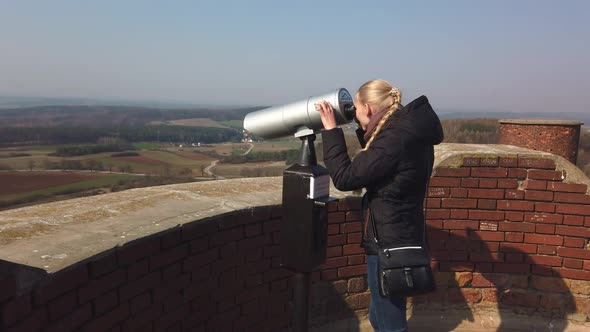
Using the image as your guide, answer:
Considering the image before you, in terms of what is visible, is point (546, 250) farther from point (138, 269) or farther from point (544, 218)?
point (138, 269)

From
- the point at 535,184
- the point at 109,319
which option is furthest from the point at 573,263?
the point at 109,319

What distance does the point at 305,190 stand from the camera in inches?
85.4

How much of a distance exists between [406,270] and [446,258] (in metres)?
1.67

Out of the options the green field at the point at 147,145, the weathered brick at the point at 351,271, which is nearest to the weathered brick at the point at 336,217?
the weathered brick at the point at 351,271

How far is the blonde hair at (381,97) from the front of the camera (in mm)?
2141

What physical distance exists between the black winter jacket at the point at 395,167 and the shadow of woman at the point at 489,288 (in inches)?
61.6

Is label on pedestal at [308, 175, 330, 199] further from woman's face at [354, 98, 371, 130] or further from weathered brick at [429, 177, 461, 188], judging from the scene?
weathered brick at [429, 177, 461, 188]

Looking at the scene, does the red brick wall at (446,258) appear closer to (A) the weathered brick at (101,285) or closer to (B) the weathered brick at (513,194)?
(B) the weathered brick at (513,194)

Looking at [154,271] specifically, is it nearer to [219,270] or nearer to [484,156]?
[219,270]

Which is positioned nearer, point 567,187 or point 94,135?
point 567,187

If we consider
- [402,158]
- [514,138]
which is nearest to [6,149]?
[514,138]

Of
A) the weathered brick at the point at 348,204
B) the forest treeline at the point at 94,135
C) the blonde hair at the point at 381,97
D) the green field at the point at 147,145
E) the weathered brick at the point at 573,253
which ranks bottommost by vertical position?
the green field at the point at 147,145

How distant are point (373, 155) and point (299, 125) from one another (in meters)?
0.45

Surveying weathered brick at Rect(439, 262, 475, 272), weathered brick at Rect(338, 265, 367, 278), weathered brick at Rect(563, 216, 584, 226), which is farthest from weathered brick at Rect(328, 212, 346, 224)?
weathered brick at Rect(563, 216, 584, 226)
